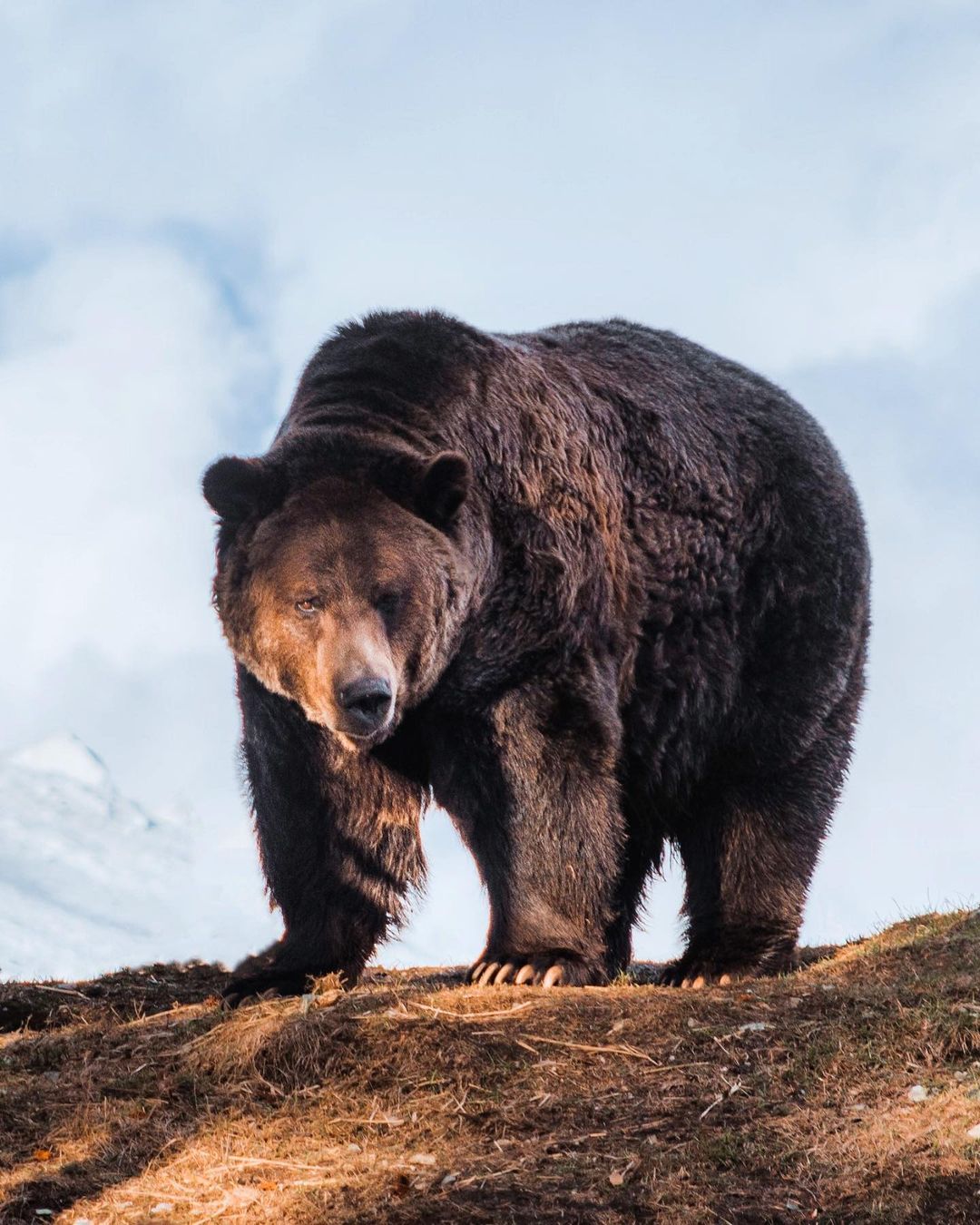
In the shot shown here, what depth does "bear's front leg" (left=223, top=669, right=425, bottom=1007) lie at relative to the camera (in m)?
8.08

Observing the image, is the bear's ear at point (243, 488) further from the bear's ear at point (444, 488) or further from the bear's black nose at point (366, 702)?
the bear's black nose at point (366, 702)

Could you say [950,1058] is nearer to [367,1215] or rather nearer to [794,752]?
[367,1215]

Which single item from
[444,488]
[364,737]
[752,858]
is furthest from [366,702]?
[752,858]

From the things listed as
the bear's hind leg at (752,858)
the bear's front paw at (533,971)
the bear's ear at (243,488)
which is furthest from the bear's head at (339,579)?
the bear's hind leg at (752,858)

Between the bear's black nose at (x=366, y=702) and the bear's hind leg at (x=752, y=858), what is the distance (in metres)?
2.83

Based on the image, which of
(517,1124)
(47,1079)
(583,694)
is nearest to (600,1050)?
(517,1124)

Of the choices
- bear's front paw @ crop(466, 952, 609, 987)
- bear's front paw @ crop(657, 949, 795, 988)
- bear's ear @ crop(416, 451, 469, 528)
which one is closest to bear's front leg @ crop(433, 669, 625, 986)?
bear's front paw @ crop(466, 952, 609, 987)

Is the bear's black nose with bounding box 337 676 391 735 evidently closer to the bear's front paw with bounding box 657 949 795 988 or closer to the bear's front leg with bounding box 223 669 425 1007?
the bear's front leg with bounding box 223 669 425 1007

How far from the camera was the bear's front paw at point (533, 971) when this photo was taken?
25.0ft

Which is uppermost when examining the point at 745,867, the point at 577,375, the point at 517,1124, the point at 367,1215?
the point at 577,375

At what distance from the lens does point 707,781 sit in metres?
9.55

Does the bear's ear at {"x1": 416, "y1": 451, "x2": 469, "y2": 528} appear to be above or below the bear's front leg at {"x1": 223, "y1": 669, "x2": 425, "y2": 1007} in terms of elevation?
above

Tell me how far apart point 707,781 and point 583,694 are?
1850 millimetres

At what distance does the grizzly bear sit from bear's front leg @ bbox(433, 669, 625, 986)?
0.01 m
